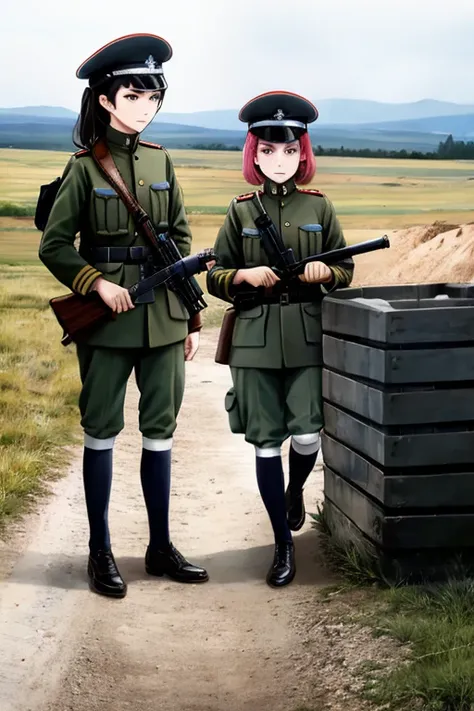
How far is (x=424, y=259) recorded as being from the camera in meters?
18.4

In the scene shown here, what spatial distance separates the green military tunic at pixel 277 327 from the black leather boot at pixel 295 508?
475 mm

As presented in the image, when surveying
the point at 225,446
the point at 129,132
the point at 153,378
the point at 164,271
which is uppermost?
the point at 129,132

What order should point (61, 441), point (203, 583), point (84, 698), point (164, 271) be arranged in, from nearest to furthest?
point (84, 698)
point (164, 271)
point (203, 583)
point (61, 441)

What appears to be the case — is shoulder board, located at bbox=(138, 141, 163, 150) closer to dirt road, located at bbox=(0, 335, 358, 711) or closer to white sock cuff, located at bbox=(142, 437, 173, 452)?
white sock cuff, located at bbox=(142, 437, 173, 452)

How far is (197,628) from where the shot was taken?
14.8 feet

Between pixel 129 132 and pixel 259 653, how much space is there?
1.97 metres

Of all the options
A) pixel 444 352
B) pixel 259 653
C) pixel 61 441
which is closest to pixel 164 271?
pixel 444 352

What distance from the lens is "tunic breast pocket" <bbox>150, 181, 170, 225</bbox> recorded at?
15.1 feet

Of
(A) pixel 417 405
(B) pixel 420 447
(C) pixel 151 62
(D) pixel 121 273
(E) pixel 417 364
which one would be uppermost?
(C) pixel 151 62

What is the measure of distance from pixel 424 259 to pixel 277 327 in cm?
1403

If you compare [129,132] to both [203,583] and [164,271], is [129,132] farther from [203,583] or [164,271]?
[203,583]

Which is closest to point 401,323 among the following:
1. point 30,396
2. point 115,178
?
point 115,178

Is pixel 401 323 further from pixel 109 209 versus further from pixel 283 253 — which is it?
pixel 109 209

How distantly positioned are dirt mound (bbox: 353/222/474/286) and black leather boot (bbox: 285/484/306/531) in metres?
11.1
